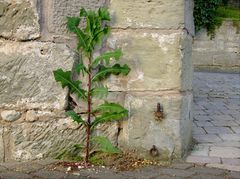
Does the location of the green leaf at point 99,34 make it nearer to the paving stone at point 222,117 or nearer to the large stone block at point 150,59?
the large stone block at point 150,59

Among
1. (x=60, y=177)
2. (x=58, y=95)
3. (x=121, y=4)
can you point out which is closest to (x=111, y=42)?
(x=121, y=4)

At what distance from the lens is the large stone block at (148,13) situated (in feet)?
9.33

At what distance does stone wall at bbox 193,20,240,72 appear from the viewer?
1226 centimetres

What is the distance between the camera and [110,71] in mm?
2867

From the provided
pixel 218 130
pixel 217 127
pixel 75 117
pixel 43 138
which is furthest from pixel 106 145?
pixel 217 127

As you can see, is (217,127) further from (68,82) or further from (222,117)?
(68,82)

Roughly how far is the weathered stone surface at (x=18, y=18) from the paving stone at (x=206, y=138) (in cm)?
178

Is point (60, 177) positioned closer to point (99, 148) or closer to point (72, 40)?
point (99, 148)

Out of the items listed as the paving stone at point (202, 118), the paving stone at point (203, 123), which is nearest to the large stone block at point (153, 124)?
Result: the paving stone at point (203, 123)

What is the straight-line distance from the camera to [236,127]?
4277 millimetres

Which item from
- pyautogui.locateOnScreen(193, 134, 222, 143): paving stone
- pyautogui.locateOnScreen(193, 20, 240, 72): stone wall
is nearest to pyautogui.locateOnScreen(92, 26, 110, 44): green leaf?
pyautogui.locateOnScreen(193, 134, 222, 143): paving stone

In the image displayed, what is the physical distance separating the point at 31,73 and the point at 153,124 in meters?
0.94

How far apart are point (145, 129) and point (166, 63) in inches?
19.7

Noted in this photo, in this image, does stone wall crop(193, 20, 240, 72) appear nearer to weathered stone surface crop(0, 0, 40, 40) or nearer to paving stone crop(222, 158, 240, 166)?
paving stone crop(222, 158, 240, 166)
